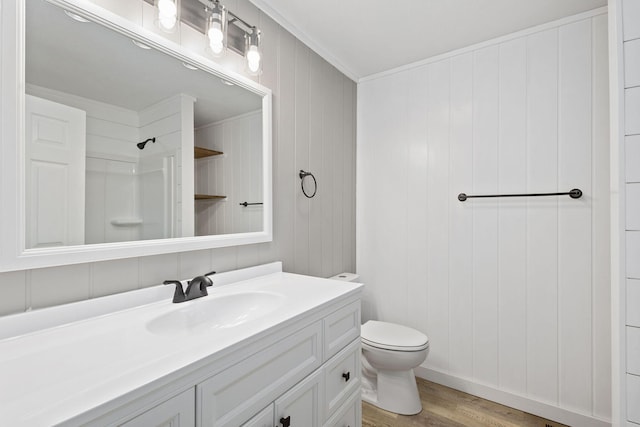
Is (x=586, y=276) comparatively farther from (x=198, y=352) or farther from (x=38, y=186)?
(x=38, y=186)

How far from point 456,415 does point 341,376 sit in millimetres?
1015

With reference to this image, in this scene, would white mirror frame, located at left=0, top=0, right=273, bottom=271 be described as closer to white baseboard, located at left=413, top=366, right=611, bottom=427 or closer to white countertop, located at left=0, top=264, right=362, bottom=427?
white countertop, located at left=0, top=264, right=362, bottom=427

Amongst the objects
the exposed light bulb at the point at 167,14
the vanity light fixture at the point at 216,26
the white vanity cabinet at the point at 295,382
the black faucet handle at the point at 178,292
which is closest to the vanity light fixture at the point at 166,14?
the exposed light bulb at the point at 167,14

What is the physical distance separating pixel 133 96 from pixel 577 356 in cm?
250

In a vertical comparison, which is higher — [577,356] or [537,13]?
[537,13]

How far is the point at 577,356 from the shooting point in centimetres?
169

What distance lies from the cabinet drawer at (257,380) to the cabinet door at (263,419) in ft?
0.05

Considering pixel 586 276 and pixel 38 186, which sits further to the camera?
pixel 586 276

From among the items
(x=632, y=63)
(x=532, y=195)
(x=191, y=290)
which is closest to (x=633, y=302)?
(x=532, y=195)

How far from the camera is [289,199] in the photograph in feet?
5.92

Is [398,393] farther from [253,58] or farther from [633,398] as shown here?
[253,58]

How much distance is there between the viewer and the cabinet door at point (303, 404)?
94cm

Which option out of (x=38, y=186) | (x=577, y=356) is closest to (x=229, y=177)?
(x=38, y=186)

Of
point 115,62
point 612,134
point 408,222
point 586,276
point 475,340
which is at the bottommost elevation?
point 475,340
